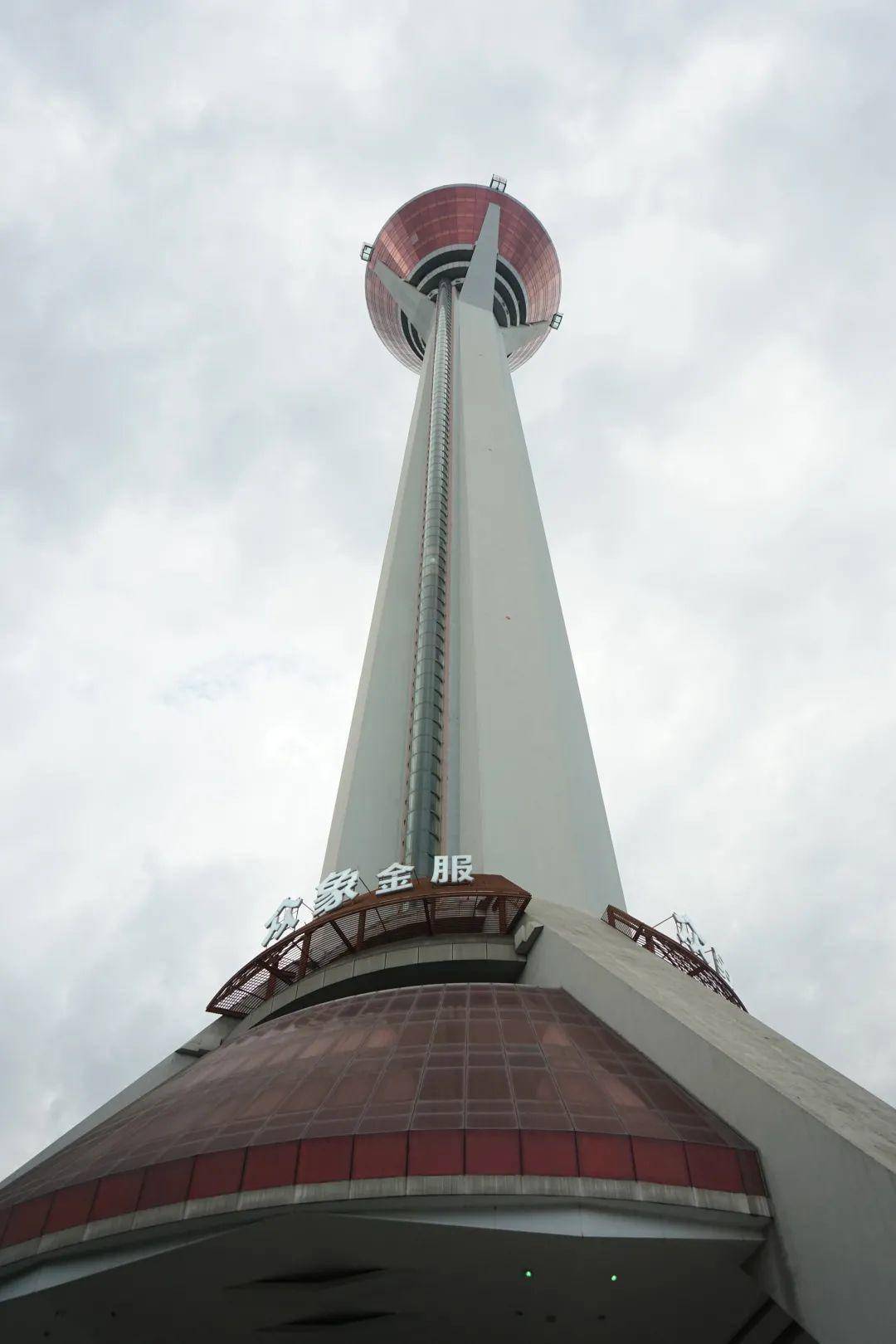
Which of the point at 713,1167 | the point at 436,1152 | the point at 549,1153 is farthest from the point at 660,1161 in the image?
the point at 436,1152

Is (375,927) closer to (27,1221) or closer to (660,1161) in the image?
(27,1221)

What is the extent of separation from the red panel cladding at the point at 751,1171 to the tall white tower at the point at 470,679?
55.3 feet

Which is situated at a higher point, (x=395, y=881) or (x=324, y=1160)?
(x=395, y=881)

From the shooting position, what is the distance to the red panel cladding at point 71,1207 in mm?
12258

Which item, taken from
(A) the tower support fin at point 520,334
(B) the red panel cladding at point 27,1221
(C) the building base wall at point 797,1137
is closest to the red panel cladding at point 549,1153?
(C) the building base wall at point 797,1137

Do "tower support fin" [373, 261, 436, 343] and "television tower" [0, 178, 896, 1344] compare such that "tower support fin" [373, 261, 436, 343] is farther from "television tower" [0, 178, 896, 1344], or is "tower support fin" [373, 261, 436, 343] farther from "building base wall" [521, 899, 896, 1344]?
"building base wall" [521, 899, 896, 1344]

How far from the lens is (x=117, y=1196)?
12133mm

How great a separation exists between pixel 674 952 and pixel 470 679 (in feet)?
46.2

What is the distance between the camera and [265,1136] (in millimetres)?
12070

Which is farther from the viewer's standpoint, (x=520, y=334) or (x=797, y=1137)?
(x=520, y=334)

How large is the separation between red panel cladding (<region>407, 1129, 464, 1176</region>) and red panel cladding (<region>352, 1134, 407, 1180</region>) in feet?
0.35

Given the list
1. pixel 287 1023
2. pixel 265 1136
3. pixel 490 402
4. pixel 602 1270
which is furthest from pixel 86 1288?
pixel 490 402

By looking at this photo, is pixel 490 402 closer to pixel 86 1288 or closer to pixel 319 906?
pixel 319 906

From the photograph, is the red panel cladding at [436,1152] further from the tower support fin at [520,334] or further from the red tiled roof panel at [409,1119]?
the tower support fin at [520,334]
